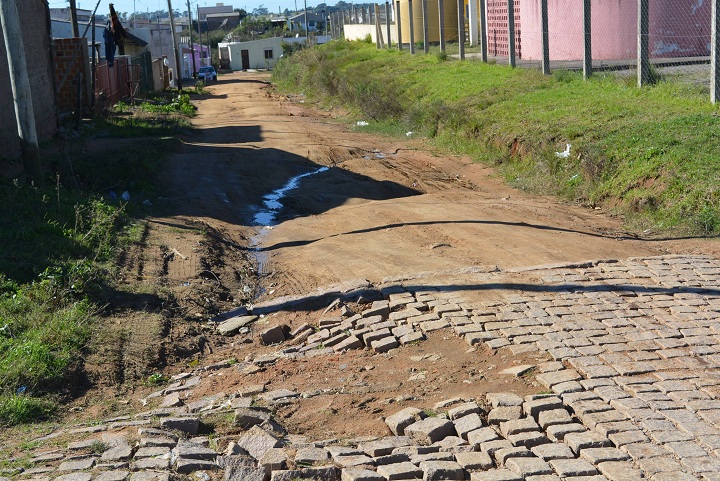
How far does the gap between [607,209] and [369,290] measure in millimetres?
4889

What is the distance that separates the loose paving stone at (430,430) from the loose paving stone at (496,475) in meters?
0.52

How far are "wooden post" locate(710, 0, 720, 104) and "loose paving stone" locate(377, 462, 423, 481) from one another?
992cm

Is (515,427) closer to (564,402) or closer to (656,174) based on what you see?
(564,402)

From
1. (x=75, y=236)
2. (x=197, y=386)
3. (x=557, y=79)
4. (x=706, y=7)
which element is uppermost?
(x=706, y=7)

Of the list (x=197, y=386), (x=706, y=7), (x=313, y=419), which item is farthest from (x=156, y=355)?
(x=706, y=7)

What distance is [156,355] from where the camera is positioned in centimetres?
683

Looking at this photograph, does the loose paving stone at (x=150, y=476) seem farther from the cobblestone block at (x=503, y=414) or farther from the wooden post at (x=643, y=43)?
the wooden post at (x=643, y=43)

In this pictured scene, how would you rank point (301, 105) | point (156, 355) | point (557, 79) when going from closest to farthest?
point (156, 355) < point (557, 79) < point (301, 105)

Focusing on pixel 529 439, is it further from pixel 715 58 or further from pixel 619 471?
pixel 715 58

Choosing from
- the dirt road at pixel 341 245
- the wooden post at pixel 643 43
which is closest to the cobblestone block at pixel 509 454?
the dirt road at pixel 341 245

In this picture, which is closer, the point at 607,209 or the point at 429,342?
the point at 429,342

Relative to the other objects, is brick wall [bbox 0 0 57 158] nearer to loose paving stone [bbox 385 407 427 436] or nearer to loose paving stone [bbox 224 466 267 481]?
loose paving stone [bbox 385 407 427 436]

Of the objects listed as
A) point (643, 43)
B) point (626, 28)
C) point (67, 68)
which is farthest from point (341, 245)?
point (67, 68)

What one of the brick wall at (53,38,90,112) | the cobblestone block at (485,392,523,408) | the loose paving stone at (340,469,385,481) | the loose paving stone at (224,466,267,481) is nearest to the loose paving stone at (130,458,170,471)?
the loose paving stone at (224,466,267,481)
